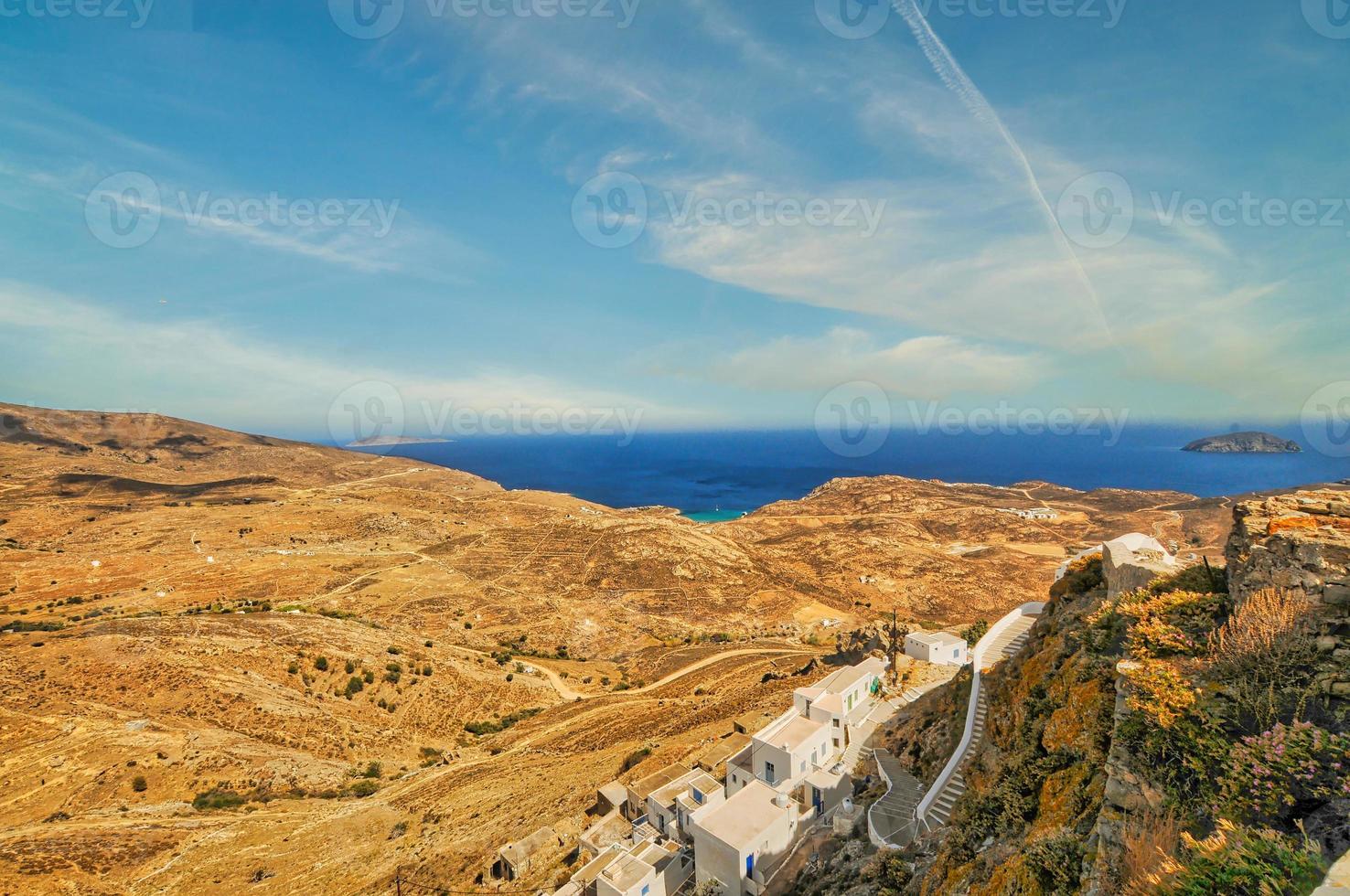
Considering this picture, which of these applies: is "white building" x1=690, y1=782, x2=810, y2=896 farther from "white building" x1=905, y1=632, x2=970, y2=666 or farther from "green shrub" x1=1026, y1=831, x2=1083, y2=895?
"white building" x1=905, y1=632, x2=970, y2=666

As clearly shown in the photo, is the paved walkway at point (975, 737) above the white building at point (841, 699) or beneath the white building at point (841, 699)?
above

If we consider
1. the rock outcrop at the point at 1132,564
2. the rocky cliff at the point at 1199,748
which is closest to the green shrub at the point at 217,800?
the rocky cliff at the point at 1199,748

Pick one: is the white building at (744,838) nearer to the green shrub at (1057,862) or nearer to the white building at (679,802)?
the white building at (679,802)

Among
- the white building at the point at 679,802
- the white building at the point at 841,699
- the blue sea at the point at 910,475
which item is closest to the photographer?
the white building at the point at 679,802

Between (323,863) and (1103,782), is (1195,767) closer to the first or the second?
(1103,782)

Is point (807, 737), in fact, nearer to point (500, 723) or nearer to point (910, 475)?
point (500, 723)
